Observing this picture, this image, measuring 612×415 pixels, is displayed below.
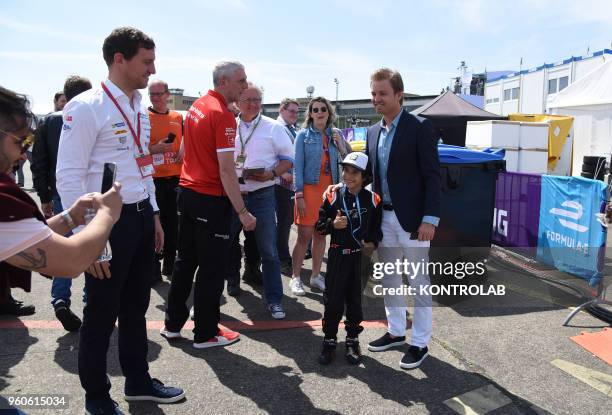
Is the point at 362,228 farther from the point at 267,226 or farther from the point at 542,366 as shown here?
the point at 542,366

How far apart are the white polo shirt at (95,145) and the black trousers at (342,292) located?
1.45 m

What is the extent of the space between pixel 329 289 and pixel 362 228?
1.63 ft

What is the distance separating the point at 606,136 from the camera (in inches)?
524

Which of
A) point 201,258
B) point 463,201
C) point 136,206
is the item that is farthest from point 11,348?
point 463,201

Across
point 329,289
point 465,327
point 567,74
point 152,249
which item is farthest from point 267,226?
point 567,74

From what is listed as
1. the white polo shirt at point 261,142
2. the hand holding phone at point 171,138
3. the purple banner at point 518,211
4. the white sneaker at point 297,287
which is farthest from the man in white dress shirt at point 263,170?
the purple banner at point 518,211

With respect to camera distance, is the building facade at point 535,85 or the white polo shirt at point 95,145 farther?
the building facade at point 535,85

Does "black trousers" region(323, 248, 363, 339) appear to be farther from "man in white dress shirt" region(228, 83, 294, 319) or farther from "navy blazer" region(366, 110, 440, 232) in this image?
"man in white dress shirt" region(228, 83, 294, 319)

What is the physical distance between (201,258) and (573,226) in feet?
14.4

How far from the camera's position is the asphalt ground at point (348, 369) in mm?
2729

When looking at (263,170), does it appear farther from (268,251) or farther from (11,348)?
(11,348)

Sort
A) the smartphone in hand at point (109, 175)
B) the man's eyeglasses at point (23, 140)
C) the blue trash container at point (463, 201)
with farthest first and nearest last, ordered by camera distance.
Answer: the blue trash container at point (463, 201)
the smartphone in hand at point (109, 175)
the man's eyeglasses at point (23, 140)

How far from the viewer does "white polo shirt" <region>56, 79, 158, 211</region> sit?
87.4 inches

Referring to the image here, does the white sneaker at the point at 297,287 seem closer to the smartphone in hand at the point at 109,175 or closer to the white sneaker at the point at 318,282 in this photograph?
the white sneaker at the point at 318,282
